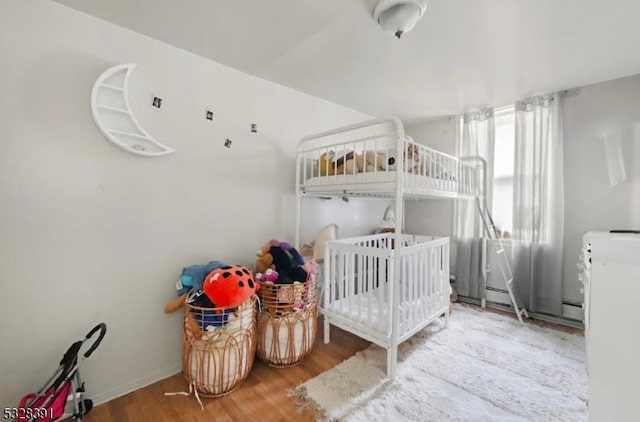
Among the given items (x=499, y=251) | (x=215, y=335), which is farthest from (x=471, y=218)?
(x=215, y=335)

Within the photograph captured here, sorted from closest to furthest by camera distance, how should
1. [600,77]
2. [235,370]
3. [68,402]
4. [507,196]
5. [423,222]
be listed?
[68,402]
[235,370]
[600,77]
[507,196]
[423,222]

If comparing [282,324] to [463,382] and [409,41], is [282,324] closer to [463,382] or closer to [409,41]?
[463,382]

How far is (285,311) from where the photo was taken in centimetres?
182

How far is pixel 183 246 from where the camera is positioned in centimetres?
182

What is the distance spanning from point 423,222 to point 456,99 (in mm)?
1594

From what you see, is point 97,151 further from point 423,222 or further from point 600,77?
point 600,77

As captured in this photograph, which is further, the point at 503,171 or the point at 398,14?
the point at 503,171

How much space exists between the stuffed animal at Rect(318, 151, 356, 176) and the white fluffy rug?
4.64 ft

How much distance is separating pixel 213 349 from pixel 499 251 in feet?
9.09

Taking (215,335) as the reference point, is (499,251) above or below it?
above

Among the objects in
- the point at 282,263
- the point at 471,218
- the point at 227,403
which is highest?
the point at 471,218

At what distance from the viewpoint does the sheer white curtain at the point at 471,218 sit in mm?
2965

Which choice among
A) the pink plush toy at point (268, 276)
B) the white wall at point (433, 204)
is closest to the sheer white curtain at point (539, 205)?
the white wall at point (433, 204)

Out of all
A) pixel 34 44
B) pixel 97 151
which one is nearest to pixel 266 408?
pixel 97 151
